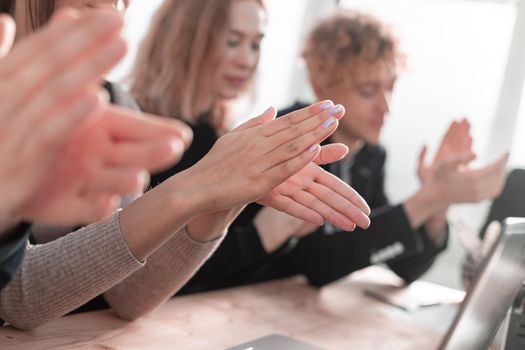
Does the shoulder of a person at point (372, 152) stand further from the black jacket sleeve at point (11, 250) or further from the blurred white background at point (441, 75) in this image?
the black jacket sleeve at point (11, 250)

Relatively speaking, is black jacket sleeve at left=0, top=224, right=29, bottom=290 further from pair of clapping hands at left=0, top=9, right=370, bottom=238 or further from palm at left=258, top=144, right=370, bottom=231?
palm at left=258, top=144, right=370, bottom=231

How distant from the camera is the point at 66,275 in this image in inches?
41.5

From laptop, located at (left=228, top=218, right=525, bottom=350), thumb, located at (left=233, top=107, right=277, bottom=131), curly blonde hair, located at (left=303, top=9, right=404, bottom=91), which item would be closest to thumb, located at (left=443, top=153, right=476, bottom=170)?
curly blonde hair, located at (left=303, top=9, right=404, bottom=91)

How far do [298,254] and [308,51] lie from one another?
2.58 feet

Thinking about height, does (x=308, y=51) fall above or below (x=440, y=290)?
above

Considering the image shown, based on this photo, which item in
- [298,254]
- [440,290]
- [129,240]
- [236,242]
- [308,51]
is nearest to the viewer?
[129,240]

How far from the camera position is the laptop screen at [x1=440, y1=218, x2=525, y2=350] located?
81 cm

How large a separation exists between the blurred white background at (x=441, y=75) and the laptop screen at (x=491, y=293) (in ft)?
5.96

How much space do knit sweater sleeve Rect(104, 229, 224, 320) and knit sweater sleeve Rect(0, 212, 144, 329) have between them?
5.2 inches

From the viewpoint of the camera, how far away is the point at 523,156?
9.24ft

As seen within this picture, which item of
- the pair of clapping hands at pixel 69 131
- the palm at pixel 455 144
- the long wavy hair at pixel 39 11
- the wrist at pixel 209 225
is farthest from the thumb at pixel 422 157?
the pair of clapping hands at pixel 69 131

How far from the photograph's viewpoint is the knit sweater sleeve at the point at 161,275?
1.17 m

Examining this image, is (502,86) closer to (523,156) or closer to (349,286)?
(523,156)

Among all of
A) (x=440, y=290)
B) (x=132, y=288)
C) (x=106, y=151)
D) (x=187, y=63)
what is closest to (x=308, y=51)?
(x=187, y=63)
